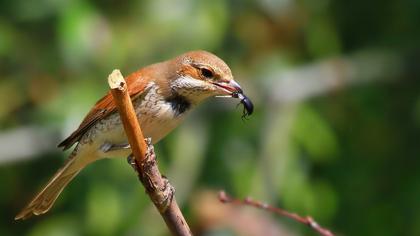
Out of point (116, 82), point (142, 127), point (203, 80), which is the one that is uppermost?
point (116, 82)

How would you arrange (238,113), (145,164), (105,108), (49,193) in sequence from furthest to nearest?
1. (238,113)
2. (49,193)
3. (105,108)
4. (145,164)

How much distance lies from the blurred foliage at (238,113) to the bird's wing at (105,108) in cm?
176

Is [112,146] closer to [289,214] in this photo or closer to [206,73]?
[206,73]

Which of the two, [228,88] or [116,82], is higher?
[116,82]

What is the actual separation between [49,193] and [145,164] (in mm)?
1672

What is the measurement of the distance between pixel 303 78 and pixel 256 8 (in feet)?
2.34

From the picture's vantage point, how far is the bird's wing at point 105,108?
6465mm

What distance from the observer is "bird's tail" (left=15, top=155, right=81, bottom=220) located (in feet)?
22.3

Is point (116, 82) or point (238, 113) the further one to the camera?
point (238, 113)

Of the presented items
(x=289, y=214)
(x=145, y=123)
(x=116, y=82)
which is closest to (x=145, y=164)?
(x=116, y=82)

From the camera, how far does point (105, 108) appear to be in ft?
22.0

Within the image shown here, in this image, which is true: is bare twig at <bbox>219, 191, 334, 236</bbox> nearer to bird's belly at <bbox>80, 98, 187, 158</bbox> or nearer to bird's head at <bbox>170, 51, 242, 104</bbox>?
bird's belly at <bbox>80, 98, 187, 158</bbox>

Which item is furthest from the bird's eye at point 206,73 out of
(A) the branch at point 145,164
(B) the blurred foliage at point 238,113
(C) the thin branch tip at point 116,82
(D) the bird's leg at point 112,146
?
(B) the blurred foliage at point 238,113

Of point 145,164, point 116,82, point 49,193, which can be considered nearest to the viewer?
point 116,82
